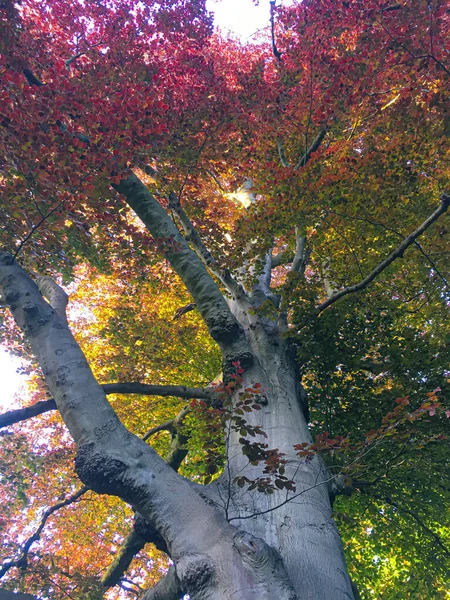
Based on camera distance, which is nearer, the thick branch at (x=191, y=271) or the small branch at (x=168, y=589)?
the small branch at (x=168, y=589)

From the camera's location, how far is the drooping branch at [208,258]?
5336 mm

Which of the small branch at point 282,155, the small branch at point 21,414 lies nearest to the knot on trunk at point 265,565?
the small branch at point 21,414

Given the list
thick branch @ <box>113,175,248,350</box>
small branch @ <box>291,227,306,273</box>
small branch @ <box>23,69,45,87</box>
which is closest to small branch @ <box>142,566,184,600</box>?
thick branch @ <box>113,175,248,350</box>

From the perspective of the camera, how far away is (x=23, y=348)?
741 cm

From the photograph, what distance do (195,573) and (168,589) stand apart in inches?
28.6

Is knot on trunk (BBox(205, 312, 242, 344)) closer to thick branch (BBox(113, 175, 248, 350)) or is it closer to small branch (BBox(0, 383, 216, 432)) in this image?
thick branch (BBox(113, 175, 248, 350))

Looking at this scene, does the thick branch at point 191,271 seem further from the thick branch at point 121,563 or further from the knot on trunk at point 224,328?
the thick branch at point 121,563

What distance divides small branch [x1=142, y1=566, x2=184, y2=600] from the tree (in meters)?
0.02

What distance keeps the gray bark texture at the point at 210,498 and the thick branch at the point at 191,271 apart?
580 millimetres

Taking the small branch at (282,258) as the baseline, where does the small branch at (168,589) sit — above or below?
below

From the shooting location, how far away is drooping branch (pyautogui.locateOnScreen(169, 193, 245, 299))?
5336mm

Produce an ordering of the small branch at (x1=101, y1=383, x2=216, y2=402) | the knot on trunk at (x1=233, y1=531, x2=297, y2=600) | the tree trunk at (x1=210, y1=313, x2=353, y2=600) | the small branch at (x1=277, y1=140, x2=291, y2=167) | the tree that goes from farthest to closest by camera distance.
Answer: the small branch at (x1=277, y1=140, x2=291, y2=167), the small branch at (x1=101, y1=383, x2=216, y2=402), the tree, the tree trunk at (x1=210, y1=313, x2=353, y2=600), the knot on trunk at (x1=233, y1=531, x2=297, y2=600)

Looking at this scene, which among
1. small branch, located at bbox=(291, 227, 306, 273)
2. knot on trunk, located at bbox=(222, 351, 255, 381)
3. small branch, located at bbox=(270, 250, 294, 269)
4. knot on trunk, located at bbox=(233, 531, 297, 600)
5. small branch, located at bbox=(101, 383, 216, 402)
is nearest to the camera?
knot on trunk, located at bbox=(233, 531, 297, 600)

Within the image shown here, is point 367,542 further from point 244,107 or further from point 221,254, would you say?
point 244,107
